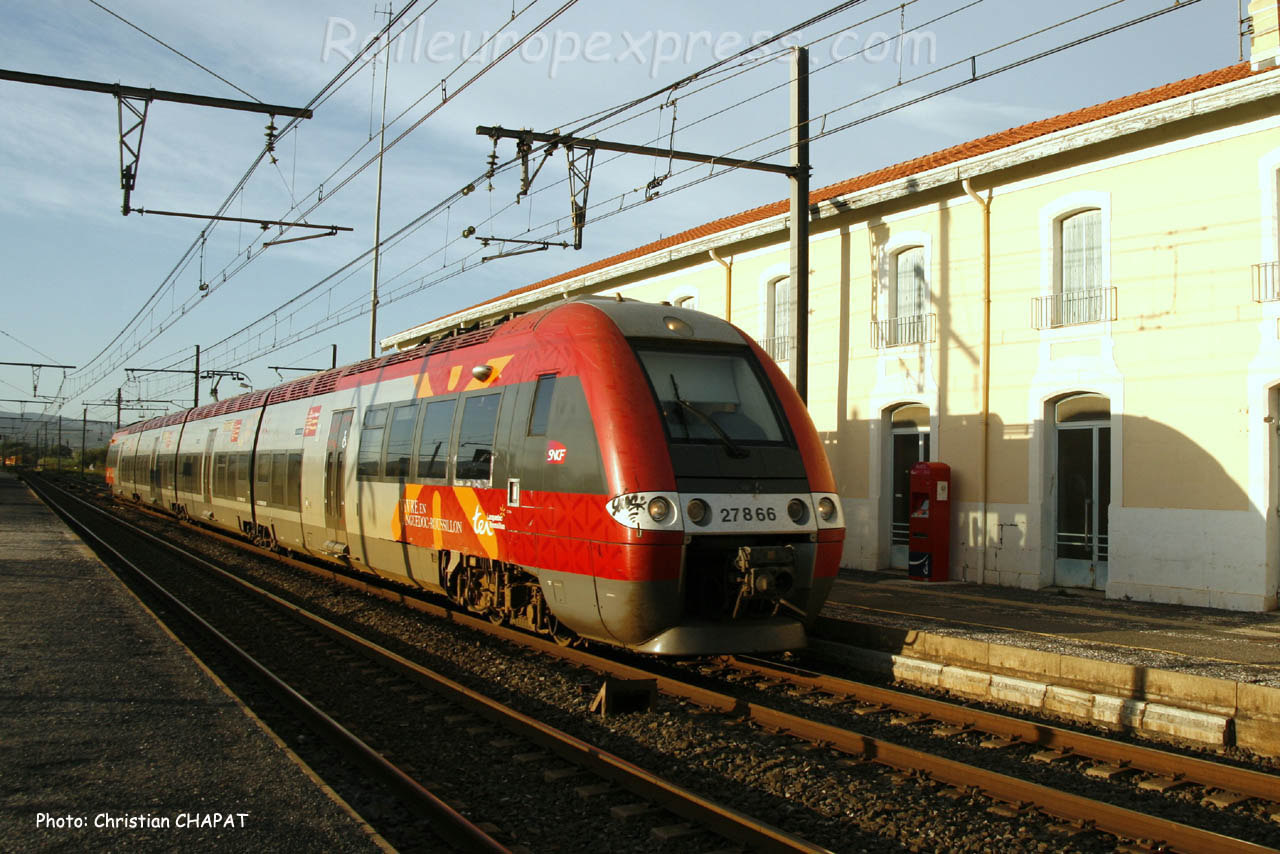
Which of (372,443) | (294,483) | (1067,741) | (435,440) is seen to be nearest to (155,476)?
(294,483)

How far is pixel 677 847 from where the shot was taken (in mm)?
4723

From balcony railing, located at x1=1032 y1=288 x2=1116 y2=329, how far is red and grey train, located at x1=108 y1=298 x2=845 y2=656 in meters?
6.93

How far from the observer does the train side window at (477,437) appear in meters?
9.45

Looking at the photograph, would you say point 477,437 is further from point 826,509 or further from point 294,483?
point 294,483

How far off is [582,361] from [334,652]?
398 centimetres

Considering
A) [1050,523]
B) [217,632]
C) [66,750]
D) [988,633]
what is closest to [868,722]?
[988,633]

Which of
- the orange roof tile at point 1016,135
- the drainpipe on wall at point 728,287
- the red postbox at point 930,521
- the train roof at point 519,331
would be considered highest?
the orange roof tile at point 1016,135

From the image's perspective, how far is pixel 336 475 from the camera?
45.6 ft

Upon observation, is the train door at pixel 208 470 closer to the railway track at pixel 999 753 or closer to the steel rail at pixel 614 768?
the steel rail at pixel 614 768

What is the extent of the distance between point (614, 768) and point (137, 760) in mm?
2767

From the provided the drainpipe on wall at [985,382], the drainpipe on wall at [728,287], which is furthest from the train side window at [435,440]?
the drainpipe on wall at [728,287]

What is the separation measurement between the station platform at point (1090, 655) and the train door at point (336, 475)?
665 centimetres

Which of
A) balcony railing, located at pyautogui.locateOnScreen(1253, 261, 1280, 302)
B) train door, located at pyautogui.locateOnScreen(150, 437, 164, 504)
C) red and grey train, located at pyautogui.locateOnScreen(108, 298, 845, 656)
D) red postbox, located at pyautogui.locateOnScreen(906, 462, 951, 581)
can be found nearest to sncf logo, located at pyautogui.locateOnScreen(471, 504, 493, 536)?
red and grey train, located at pyautogui.locateOnScreen(108, 298, 845, 656)

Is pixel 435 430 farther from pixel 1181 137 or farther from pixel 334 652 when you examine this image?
pixel 1181 137
